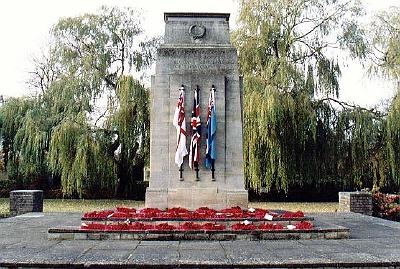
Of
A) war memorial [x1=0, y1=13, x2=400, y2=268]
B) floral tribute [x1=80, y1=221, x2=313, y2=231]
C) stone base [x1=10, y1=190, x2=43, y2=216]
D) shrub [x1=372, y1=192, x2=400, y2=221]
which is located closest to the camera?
war memorial [x1=0, y1=13, x2=400, y2=268]

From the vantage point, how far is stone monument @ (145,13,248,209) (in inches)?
433

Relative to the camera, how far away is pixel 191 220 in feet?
30.1

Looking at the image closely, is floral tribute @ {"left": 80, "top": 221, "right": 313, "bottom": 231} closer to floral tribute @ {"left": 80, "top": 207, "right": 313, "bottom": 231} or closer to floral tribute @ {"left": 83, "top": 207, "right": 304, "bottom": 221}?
floral tribute @ {"left": 80, "top": 207, "right": 313, "bottom": 231}

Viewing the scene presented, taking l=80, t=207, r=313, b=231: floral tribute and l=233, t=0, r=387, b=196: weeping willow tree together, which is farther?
l=233, t=0, r=387, b=196: weeping willow tree

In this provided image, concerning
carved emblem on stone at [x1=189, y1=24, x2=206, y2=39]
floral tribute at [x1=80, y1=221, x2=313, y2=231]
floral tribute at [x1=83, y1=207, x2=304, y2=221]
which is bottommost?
floral tribute at [x1=80, y1=221, x2=313, y2=231]

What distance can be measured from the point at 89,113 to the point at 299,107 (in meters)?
8.71

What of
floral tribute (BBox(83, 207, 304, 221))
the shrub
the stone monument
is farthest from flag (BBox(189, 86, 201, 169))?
the shrub

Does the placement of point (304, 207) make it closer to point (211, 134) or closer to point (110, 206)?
point (110, 206)

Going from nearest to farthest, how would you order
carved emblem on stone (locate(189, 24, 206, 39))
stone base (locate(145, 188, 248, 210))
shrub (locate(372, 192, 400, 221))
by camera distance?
stone base (locate(145, 188, 248, 210))
carved emblem on stone (locate(189, 24, 206, 39))
shrub (locate(372, 192, 400, 221))

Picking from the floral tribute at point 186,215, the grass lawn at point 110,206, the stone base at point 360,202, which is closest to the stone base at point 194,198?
the floral tribute at point 186,215

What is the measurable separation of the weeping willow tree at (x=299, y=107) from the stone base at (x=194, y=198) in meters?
6.73

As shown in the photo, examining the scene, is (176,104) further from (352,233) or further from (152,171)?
(352,233)

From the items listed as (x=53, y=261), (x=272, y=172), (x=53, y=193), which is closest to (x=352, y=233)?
(x=53, y=261)

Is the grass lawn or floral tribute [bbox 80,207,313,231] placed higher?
floral tribute [bbox 80,207,313,231]
